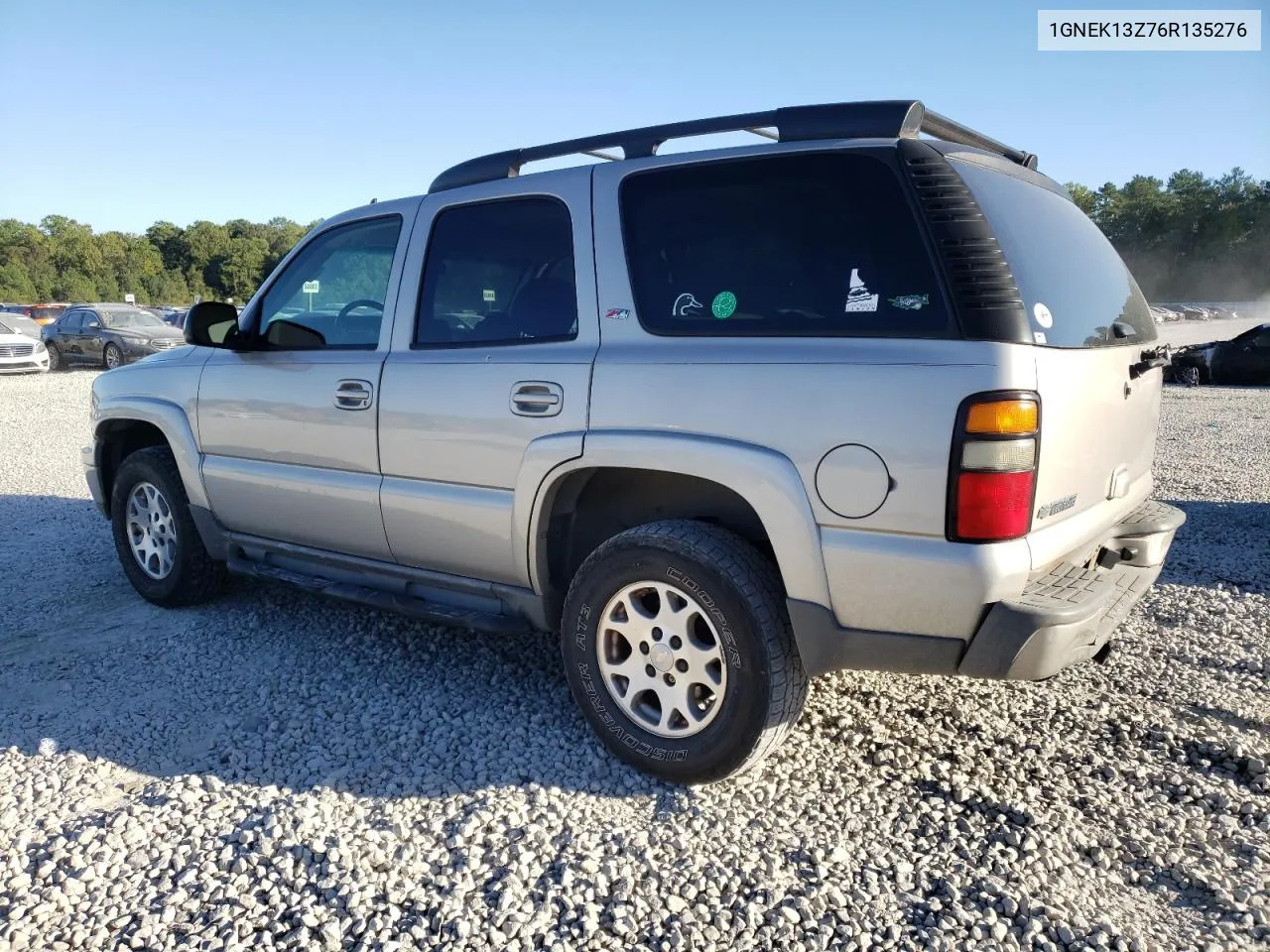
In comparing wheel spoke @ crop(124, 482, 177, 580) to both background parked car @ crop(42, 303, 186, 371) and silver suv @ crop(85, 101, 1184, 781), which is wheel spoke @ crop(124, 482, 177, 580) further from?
background parked car @ crop(42, 303, 186, 371)

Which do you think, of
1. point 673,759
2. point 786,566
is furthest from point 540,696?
point 786,566

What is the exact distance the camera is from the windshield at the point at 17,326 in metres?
21.1

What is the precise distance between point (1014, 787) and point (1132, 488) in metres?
1.15

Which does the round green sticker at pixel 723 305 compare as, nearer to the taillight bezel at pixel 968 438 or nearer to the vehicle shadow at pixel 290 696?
the taillight bezel at pixel 968 438

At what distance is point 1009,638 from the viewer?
8.16ft

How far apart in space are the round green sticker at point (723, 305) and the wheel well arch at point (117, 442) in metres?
3.47

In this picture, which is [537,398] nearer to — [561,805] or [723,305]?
[723,305]

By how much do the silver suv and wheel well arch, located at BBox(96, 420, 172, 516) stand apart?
1339mm

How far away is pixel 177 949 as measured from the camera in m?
2.27

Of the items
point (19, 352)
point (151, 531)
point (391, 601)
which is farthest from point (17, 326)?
point (391, 601)

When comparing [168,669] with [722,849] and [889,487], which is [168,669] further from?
[889,487]

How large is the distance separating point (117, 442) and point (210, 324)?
1.35 m

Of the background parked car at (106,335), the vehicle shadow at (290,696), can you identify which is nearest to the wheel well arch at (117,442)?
the vehicle shadow at (290,696)

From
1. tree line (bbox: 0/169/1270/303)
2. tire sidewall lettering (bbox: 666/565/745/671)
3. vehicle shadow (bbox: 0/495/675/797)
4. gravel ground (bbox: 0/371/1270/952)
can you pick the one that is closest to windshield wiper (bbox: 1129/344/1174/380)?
gravel ground (bbox: 0/371/1270/952)
